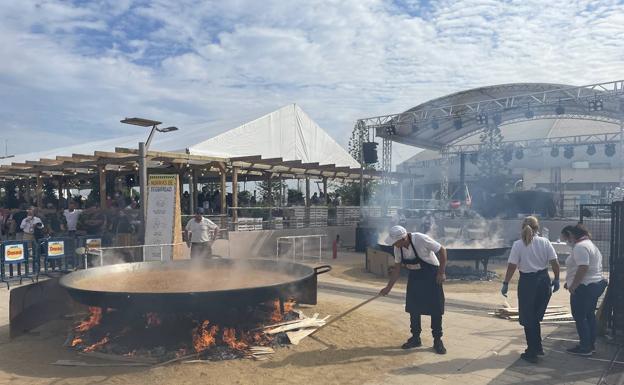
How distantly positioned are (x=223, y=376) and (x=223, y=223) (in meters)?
9.97

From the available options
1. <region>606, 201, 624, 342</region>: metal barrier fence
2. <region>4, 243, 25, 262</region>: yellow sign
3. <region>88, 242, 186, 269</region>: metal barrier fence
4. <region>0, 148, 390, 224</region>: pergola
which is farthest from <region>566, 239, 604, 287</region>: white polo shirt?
<region>0, 148, 390, 224</region>: pergola

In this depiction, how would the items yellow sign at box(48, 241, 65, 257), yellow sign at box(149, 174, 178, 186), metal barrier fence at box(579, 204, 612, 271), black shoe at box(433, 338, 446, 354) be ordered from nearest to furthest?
black shoe at box(433, 338, 446, 354), yellow sign at box(48, 241, 65, 257), yellow sign at box(149, 174, 178, 186), metal barrier fence at box(579, 204, 612, 271)

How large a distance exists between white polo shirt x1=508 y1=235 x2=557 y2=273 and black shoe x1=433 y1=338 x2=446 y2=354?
1.28 metres

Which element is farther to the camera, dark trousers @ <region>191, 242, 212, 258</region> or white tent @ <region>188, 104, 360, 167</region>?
white tent @ <region>188, 104, 360, 167</region>

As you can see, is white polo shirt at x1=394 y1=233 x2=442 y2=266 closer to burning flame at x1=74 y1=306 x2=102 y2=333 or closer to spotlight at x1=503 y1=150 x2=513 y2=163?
burning flame at x1=74 y1=306 x2=102 y2=333

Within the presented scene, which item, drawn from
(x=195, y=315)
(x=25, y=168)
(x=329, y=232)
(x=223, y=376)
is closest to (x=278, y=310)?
(x=195, y=315)

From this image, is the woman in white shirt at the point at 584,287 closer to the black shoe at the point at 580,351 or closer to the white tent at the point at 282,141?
the black shoe at the point at 580,351

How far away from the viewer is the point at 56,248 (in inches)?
435

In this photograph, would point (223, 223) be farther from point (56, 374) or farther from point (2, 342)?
point (56, 374)

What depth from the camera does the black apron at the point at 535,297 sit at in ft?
17.9

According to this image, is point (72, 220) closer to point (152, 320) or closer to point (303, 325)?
point (152, 320)

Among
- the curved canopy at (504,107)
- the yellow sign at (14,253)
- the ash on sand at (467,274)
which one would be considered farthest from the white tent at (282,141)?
the ash on sand at (467,274)

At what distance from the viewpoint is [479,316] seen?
7672mm

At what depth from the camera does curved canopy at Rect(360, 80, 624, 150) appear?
17438 mm
